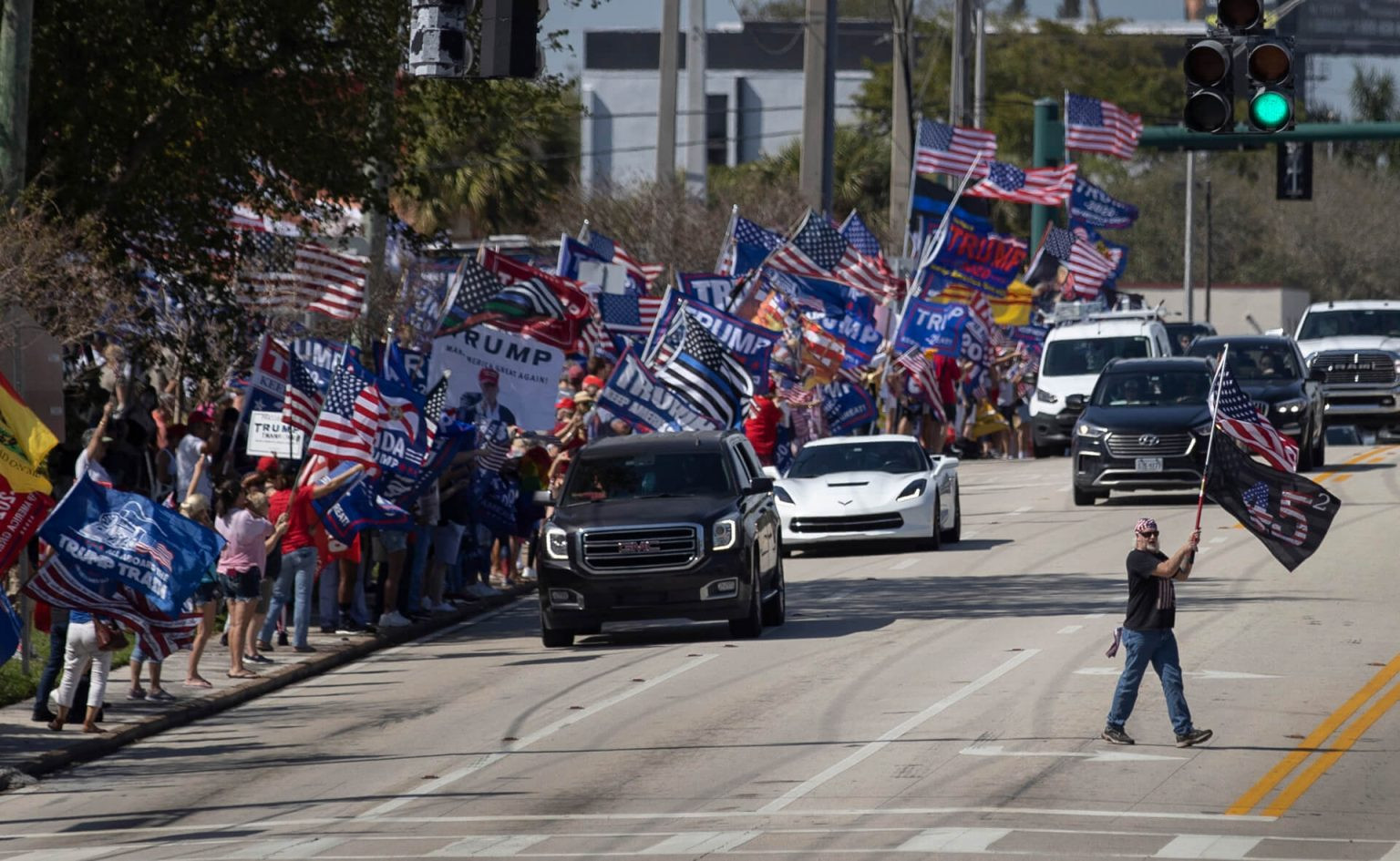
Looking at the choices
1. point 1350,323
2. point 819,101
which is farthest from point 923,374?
point 1350,323

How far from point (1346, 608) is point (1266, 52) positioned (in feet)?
21.7

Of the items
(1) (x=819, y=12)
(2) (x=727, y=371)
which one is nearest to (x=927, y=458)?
(2) (x=727, y=371)

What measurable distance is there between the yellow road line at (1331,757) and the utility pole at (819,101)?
22914 millimetres

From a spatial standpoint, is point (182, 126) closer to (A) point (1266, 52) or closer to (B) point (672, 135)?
(A) point (1266, 52)

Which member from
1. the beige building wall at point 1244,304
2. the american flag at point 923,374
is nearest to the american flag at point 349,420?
the american flag at point 923,374

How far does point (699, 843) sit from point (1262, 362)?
24.2 meters

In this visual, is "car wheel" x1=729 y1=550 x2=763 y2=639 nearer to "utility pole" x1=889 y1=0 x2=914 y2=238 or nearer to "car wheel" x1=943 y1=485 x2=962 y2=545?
"car wheel" x1=943 y1=485 x2=962 y2=545

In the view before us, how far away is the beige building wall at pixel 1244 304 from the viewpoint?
8406 cm

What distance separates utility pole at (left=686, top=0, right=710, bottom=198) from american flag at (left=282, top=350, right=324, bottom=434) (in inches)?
1294

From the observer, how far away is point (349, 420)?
20.2 m

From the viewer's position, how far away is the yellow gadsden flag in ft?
50.2

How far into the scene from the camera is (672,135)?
144ft

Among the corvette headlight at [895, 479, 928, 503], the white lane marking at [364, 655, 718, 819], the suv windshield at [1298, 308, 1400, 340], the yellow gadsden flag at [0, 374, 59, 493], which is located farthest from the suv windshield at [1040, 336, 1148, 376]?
the yellow gadsden flag at [0, 374, 59, 493]

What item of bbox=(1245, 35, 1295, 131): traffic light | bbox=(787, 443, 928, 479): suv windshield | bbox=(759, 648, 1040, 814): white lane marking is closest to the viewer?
bbox=(759, 648, 1040, 814): white lane marking
